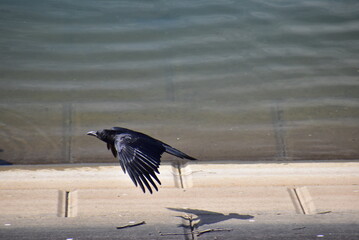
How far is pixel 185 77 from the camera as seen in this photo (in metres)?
10.4

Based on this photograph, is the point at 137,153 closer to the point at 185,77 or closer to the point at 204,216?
the point at 204,216

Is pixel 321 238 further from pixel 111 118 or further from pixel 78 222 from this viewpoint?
pixel 111 118

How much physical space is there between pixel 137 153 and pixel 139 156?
0.06 m

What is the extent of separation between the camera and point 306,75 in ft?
34.5

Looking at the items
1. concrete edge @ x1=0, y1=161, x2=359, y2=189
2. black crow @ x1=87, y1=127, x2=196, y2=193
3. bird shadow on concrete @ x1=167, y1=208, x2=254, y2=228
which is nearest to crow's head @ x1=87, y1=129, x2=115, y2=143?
black crow @ x1=87, y1=127, x2=196, y2=193

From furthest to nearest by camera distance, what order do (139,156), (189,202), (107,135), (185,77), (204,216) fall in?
1. (185,77)
2. (107,135)
3. (189,202)
4. (204,216)
5. (139,156)

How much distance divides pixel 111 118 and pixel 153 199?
9.90 ft

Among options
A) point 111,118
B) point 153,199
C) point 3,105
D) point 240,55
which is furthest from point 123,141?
point 240,55

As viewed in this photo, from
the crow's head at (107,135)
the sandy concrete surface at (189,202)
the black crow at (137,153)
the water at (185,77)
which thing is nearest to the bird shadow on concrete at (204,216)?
the sandy concrete surface at (189,202)

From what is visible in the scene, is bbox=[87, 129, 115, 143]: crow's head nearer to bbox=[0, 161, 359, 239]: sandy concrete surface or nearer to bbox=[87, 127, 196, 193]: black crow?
bbox=[87, 127, 196, 193]: black crow

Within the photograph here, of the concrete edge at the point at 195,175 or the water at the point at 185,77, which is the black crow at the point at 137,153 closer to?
the concrete edge at the point at 195,175

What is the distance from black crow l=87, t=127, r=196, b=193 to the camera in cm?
537

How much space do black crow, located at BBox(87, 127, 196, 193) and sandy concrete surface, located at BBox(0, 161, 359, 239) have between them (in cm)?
41

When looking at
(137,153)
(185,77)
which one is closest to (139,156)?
(137,153)
